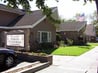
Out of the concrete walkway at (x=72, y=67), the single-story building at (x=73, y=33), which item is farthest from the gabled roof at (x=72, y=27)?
the concrete walkway at (x=72, y=67)

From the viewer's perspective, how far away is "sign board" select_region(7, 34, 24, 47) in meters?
20.9

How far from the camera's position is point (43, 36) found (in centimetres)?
2480

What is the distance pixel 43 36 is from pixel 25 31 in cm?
339

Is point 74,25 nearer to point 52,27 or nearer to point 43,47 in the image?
point 52,27

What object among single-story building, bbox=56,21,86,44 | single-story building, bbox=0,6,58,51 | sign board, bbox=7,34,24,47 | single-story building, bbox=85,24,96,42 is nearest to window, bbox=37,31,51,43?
single-story building, bbox=0,6,58,51

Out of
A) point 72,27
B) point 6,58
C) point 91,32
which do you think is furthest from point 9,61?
point 91,32

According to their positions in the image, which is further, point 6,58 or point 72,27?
point 72,27

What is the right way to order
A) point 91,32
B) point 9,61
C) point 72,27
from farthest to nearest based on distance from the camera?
point 91,32 → point 72,27 → point 9,61

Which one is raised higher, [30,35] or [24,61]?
[30,35]

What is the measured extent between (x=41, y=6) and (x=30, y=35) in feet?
45.8

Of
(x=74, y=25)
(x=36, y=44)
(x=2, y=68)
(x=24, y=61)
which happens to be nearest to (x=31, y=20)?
(x=36, y=44)

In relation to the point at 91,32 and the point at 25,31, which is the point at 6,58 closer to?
the point at 25,31

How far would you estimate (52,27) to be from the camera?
26.9 metres

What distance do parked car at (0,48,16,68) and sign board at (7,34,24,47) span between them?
27.6 ft
